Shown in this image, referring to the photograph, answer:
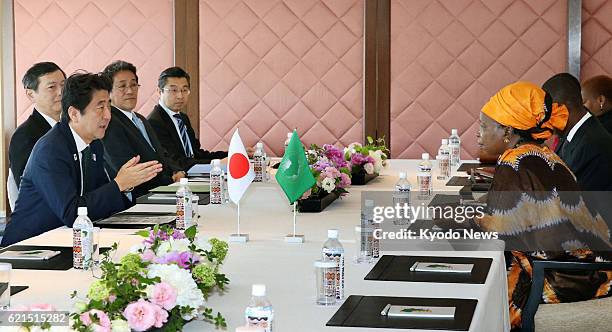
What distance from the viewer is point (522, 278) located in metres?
3.62

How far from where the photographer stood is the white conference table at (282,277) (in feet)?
8.64

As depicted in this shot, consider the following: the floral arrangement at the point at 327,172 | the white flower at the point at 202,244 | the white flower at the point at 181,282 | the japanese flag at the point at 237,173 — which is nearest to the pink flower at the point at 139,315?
the white flower at the point at 181,282

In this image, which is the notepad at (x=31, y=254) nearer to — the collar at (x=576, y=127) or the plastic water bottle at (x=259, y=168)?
the plastic water bottle at (x=259, y=168)

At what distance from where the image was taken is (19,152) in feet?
16.9

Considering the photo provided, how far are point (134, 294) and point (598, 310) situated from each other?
196 centimetres

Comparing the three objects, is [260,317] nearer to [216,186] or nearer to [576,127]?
[216,186]

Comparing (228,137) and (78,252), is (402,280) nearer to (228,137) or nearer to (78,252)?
(78,252)

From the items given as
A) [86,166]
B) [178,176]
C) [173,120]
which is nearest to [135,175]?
[86,166]

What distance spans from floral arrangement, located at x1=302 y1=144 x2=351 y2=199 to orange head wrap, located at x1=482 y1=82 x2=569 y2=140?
114 cm

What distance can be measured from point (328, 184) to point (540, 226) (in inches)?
52.4

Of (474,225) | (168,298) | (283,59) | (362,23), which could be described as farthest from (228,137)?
(168,298)

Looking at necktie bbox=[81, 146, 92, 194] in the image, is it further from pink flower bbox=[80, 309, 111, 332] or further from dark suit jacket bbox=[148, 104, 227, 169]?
pink flower bbox=[80, 309, 111, 332]

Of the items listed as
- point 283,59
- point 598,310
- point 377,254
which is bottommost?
point 598,310

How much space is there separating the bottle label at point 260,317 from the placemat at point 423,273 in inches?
35.7
